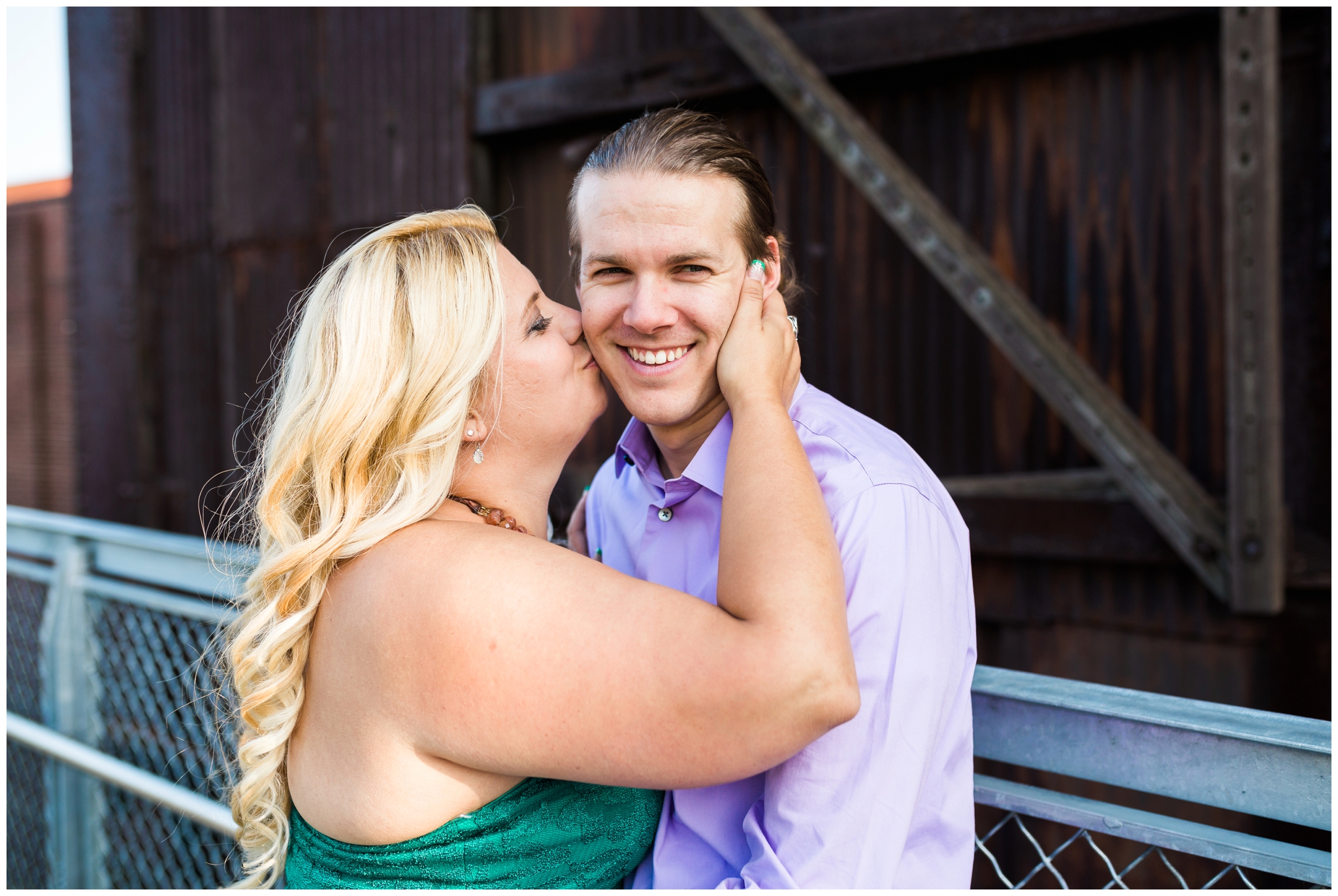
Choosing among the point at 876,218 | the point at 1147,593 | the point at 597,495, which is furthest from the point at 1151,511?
the point at 597,495

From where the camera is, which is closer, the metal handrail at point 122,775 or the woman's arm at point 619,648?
the woman's arm at point 619,648

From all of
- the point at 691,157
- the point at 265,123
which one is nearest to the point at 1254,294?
the point at 691,157

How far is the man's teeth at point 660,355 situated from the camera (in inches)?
79.6

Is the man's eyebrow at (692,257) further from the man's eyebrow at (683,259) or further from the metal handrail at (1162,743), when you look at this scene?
the metal handrail at (1162,743)

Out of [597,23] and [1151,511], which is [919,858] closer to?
[1151,511]

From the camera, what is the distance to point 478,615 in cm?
147

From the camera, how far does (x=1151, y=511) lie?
3660 millimetres

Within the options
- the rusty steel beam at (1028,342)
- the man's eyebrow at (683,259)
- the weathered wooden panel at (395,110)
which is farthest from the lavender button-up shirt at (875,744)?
the weathered wooden panel at (395,110)

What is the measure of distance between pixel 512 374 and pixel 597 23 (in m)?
4.19

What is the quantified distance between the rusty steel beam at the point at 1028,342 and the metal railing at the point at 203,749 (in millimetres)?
1274

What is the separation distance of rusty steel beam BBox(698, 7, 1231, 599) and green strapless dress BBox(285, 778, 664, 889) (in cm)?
265

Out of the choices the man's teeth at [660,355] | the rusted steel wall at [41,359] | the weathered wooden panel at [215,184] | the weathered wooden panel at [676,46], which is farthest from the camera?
the rusted steel wall at [41,359]

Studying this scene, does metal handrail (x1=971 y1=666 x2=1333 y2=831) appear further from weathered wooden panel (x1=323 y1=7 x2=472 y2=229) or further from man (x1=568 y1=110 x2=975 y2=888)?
weathered wooden panel (x1=323 y1=7 x2=472 y2=229)

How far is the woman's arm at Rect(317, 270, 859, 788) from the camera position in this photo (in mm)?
1328
